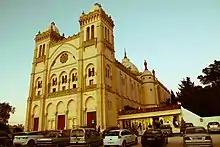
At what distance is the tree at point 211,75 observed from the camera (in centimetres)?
4447

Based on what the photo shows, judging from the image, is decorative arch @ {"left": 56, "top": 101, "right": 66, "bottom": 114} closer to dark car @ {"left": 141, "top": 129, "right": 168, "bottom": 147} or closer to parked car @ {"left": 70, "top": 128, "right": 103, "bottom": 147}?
parked car @ {"left": 70, "top": 128, "right": 103, "bottom": 147}

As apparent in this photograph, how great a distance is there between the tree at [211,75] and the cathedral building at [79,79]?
16693 millimetres

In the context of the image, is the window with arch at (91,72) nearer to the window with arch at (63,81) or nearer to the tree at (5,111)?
the window with arch at (63,81)

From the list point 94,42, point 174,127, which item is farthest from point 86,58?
point 174,127

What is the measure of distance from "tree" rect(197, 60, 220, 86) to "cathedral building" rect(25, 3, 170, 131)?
16.7 m

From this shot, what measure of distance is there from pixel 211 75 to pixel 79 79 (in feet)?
Answer: 90.8

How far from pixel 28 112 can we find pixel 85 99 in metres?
13.9

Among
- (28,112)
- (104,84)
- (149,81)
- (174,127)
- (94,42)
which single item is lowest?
(174,127)

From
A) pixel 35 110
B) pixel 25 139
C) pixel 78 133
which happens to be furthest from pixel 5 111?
pixel 78 133

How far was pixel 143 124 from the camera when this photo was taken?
1620 inches

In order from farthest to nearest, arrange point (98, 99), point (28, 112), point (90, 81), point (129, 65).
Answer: point (129, 65) < point (28, 112) < point (90, 81) < point (98, 99)

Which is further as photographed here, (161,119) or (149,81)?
(149,81)

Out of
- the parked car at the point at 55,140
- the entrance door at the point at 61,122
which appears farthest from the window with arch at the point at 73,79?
the parked car at the point at 55,140

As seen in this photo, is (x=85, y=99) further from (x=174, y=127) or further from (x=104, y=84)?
(x=174, y=127)
